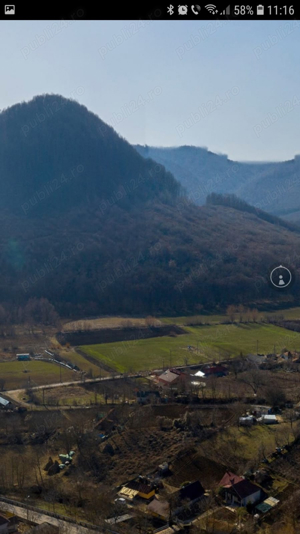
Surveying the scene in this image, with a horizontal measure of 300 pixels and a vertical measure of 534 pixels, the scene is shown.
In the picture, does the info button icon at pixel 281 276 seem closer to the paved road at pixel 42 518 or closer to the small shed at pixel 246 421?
the small shed at pixel 246 421

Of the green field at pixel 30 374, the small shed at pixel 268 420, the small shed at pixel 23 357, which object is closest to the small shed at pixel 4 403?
the green field at pixel 30 374

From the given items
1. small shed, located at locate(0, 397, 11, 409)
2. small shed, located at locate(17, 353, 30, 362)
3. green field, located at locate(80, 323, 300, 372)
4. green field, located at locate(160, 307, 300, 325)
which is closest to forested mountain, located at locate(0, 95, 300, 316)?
green field, located at locate(160, 307, 300, 325)

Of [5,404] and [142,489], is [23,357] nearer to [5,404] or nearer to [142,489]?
[5,404]

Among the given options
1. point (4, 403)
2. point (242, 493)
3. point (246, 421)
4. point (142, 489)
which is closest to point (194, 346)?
point (246, 421)

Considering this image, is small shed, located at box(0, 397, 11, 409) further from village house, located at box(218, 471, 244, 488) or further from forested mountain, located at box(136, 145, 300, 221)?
forested mountain, located at box(136, 145, 300, 221)

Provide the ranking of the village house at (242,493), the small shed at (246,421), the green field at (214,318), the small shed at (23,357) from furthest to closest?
the green field at (214,318) → the small shed at (23,357) → the small shed at (246,421) → the village house at (242,493)
